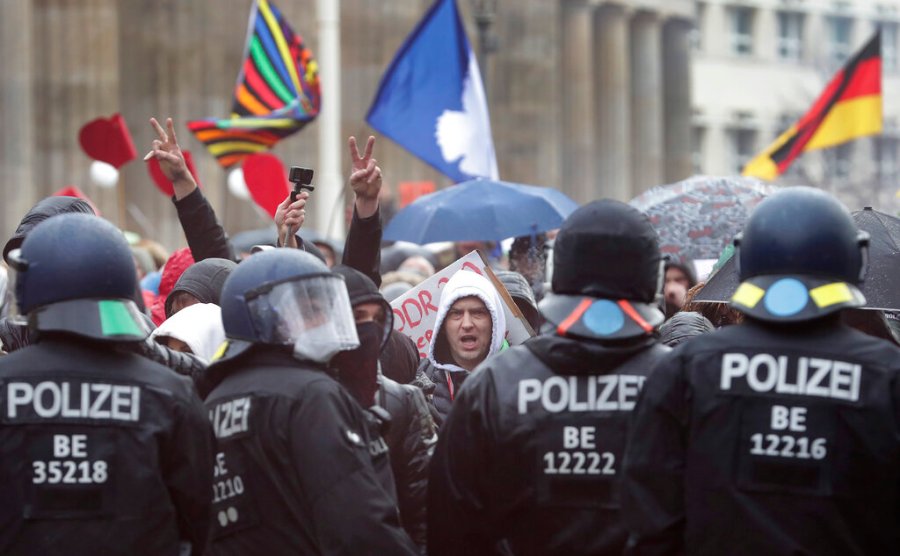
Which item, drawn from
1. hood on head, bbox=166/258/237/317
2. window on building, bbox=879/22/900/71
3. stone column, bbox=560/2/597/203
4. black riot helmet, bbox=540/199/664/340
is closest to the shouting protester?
hood on head, bbox=166/258/237/317

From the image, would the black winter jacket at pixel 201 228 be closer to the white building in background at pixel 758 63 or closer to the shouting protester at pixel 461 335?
the shouting protester at pixel 461 335

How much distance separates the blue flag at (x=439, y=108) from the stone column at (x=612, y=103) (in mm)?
35006

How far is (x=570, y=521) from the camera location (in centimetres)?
489

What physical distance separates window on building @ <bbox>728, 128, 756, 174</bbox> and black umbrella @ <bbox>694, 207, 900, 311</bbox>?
61.6m

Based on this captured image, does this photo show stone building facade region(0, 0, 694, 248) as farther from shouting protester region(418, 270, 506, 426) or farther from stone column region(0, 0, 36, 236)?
shouting protester region(418, 270, 506, 426)

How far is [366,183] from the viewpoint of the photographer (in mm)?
A: 7047

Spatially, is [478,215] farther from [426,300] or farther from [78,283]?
[78,283]

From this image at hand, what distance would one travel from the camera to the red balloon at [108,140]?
46.1 feet

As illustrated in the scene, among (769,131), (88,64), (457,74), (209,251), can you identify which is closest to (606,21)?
(769,131)

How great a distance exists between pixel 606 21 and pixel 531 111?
11519 mm

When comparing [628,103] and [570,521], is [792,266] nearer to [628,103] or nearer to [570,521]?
[570,521]

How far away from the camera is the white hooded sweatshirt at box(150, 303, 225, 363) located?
21.6 ft

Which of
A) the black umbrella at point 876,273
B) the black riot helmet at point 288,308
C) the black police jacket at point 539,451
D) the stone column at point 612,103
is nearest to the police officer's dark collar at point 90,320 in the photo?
the black riot helmet at point 288,308

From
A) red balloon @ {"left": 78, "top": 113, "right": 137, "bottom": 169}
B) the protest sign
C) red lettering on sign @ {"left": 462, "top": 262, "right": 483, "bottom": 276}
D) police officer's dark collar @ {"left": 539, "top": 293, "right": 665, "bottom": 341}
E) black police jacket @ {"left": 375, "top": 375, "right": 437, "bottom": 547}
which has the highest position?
red balloon @ {"left": 78, "top": 113, "right": 137, "bottom": 169}
